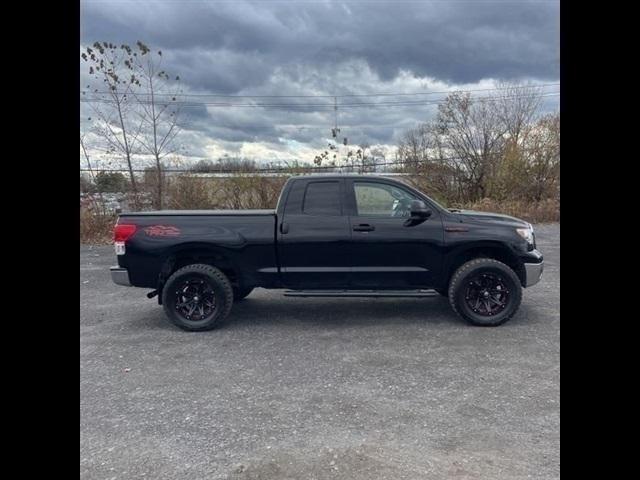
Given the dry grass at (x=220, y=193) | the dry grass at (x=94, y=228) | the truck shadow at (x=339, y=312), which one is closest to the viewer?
the truck shadow at (x=339, y=312)

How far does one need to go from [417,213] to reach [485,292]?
126 cm

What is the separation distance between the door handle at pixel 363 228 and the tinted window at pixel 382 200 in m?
0.16

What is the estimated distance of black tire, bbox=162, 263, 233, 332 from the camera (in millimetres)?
5469

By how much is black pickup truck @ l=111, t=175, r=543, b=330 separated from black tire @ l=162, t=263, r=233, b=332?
0.01 metres

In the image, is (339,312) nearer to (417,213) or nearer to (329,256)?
(329,256)

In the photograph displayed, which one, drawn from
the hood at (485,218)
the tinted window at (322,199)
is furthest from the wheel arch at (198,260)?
the hood at (485,218)

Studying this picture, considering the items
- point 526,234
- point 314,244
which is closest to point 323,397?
point 314,244

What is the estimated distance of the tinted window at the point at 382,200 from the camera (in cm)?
564

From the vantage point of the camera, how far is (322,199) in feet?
18.7

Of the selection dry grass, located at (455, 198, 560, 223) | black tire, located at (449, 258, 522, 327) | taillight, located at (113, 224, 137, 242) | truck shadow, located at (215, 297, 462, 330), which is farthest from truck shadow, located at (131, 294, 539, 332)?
dry grass, located at (455, 198, 560, 223)

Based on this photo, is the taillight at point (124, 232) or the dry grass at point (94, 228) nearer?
the taillight at point (124, 232)

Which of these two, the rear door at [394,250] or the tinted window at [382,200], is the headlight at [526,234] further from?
the tinted window at [382,200]
